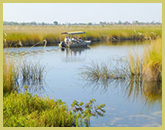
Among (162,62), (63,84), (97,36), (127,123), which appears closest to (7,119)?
(127,123)

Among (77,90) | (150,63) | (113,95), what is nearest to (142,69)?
(150,63)

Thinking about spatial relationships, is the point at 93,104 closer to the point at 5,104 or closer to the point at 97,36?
the point at 5,104

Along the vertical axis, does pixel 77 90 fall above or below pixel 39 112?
below

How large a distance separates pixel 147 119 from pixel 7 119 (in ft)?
8.94

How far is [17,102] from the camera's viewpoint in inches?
221

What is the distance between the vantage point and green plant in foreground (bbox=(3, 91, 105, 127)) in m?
4.73

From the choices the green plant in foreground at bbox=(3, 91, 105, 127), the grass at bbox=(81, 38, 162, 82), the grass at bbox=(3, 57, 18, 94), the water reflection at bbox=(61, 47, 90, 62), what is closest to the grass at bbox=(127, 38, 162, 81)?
the grass at bbox=(81, 38, 162, 82)

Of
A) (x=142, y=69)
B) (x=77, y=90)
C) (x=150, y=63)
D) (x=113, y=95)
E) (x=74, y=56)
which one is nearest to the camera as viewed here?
(x=113, y=95)

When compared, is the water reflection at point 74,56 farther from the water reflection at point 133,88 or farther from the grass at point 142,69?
the water reflection at point 133,88

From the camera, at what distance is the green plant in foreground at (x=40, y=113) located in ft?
15.5

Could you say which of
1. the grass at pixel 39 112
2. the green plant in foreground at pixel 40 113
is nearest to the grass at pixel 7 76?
the grass at pixel 39 112

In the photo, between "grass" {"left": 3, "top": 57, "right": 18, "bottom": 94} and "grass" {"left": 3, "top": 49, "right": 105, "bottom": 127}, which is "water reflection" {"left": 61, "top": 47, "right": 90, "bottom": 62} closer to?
"grass" {"left": 3, "top": 57, "right": 18, "bottom": 94}

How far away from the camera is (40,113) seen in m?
5.27

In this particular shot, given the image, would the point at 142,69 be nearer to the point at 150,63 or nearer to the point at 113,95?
the point at 150,63
